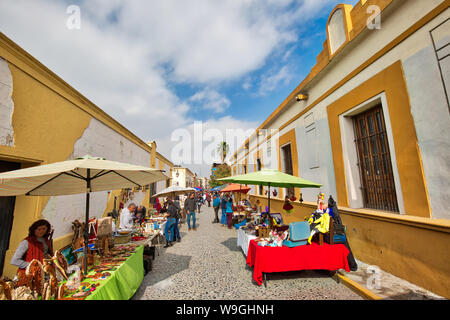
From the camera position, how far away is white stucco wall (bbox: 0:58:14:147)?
3.52 meters

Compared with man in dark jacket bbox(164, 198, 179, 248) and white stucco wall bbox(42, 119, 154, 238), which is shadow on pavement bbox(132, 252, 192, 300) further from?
white stucco wall bbox(42, 119, 154, 238)

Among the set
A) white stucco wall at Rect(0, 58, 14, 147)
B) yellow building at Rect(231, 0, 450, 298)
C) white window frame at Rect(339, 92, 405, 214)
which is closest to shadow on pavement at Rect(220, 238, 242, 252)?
yellow building at Rect(231, 0, 450, 298)

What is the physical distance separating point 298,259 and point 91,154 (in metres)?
6.94

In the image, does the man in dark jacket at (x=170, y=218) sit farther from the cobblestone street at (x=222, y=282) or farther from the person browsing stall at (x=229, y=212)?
the person browsing stall at (x=229, y=212)

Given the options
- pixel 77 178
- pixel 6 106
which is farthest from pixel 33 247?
pixel 6 106

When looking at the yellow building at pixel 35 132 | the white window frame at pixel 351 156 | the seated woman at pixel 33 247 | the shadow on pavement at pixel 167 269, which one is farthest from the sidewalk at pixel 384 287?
the yellow building at pixel 35 132

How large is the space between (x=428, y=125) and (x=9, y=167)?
27.5ft

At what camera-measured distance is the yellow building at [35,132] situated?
368cm

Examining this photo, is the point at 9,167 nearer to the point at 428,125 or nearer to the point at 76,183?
the point at 76,183

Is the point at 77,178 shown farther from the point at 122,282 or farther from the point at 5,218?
the point at 122,282

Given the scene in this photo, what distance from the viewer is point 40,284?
2.17 m

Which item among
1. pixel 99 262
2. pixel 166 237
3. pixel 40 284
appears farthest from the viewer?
pixel 166 237
